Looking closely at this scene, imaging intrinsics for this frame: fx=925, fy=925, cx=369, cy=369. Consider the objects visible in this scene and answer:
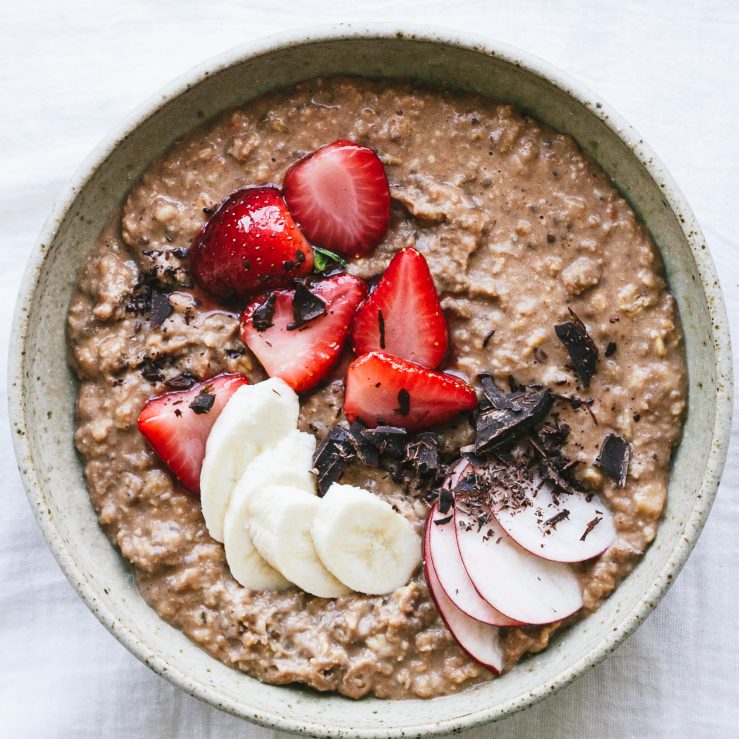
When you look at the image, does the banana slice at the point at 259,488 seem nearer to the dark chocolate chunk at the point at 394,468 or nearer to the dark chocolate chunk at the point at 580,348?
the dark chocolate chunk at the point at 394,468

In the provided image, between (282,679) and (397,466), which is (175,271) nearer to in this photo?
(397,466)

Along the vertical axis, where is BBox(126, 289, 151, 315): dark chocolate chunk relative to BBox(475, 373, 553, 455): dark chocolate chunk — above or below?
above

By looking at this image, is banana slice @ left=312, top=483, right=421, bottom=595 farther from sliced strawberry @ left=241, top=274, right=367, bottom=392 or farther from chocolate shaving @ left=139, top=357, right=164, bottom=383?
chocolate shaving @ left=139, top=357, right=164, bottom=383

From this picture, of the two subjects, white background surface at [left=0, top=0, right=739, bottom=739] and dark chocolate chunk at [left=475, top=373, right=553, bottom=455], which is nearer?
dark chocolate chunk at [left=475, top=373, right=553, bottom=455]

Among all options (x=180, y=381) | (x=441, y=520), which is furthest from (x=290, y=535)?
(x=180, y=381)

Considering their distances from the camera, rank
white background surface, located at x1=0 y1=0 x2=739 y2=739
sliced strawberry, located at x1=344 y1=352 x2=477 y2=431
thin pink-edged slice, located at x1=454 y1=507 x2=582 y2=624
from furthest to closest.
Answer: white background surface, located at x1=0 y1=0 x2=739 y2=739 → sliced strawberry, located at x1=344 y1=352 x2=477 y2=431 → thin pink-edged slice, located at x1=454 y1=507 x2=582 y2=624

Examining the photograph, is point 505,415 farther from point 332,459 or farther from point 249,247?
point 249,247

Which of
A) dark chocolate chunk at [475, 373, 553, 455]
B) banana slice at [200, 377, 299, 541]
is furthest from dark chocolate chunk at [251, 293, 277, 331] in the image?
dark chocolate chunk at [475, 373, 553, 455]

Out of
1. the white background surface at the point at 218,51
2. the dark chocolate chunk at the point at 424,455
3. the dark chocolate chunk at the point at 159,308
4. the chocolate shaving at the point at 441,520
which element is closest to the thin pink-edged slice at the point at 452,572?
the chocolate shaving at the point at 441,520
